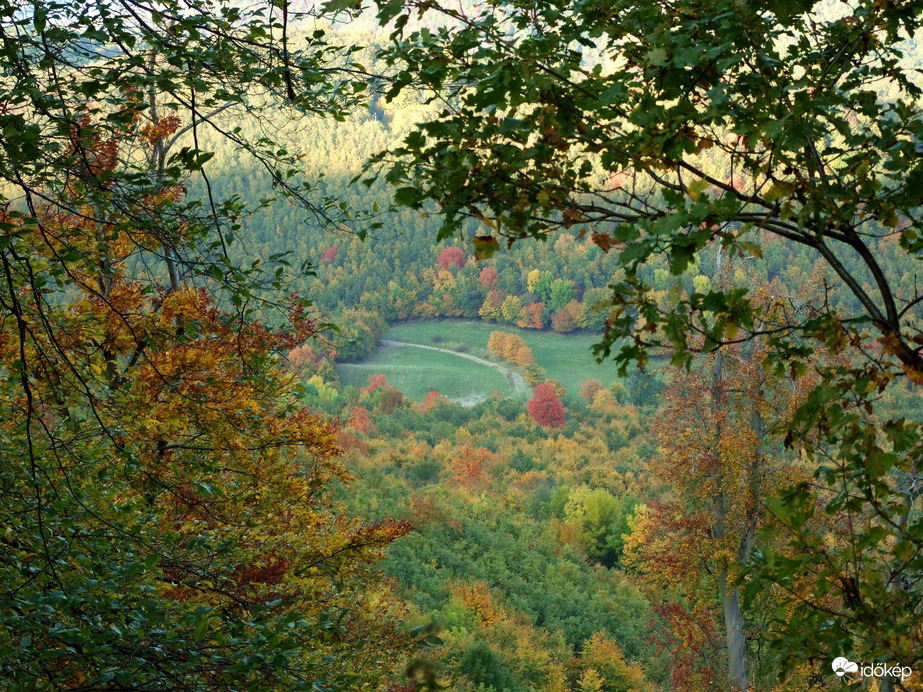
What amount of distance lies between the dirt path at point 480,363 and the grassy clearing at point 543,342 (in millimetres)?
1033

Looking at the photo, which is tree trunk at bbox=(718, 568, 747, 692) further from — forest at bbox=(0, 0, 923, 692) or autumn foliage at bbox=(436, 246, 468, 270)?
autumn foliage at bbox=(436, 246, 468, 270)

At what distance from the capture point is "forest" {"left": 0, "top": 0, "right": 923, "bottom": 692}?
107 inches

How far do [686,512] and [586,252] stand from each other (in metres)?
67.0

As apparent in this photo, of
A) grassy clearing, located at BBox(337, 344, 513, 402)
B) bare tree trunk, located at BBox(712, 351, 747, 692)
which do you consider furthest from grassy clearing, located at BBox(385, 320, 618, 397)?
bare tree trunk, located at BBox(712, 351, 747, 692)

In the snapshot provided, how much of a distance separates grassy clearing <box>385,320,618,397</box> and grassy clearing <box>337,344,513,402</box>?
1.20 m

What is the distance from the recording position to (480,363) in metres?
76.9

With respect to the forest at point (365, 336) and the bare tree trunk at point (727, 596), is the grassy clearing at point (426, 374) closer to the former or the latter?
the forest at point (365, 336)

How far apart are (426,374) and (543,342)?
1426 centimetres

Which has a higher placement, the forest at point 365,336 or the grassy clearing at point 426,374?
the forest at point 365,336

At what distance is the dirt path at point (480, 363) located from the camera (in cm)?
6700

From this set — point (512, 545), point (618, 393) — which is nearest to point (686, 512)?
point (512, 545)

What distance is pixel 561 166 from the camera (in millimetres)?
2994

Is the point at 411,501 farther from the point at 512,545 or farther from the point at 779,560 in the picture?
the point at 779,560

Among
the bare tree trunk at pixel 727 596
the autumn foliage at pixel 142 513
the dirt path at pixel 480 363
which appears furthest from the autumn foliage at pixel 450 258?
the autumn foliage at pixel 142 513
